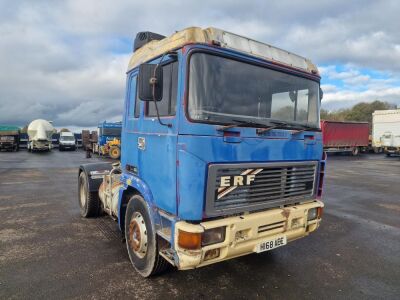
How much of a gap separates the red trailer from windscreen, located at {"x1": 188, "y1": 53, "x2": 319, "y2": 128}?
25.1 m

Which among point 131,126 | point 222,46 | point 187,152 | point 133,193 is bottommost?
point 133,193

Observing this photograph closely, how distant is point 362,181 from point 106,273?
12.4m

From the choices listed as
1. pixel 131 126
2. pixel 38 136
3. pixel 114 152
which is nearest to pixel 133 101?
pixel 131 126

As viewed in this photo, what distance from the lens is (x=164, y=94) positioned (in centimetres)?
343

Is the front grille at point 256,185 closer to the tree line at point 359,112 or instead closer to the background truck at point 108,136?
the background truck at point 108,136

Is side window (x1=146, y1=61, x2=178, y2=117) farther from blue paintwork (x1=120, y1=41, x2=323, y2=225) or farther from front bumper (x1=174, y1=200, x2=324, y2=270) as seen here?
front bumper (x1=174, y1=200, x2=324, y2=270)

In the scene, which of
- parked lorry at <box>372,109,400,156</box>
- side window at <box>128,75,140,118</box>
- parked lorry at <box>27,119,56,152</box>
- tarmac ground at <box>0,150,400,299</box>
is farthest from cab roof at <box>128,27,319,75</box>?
parked lorry at <box>27,119,56,152</box>

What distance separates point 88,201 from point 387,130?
30.9 m

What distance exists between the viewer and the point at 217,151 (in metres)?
3.14

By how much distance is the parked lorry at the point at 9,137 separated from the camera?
3070 cm

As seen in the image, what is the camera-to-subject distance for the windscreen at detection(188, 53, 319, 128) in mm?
3118

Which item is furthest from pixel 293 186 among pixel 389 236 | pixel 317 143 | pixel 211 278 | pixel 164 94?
pixel 389 236

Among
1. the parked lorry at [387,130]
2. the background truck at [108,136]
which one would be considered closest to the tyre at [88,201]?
the background truck at [108,136]

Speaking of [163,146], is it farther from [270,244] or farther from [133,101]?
[270,244]
